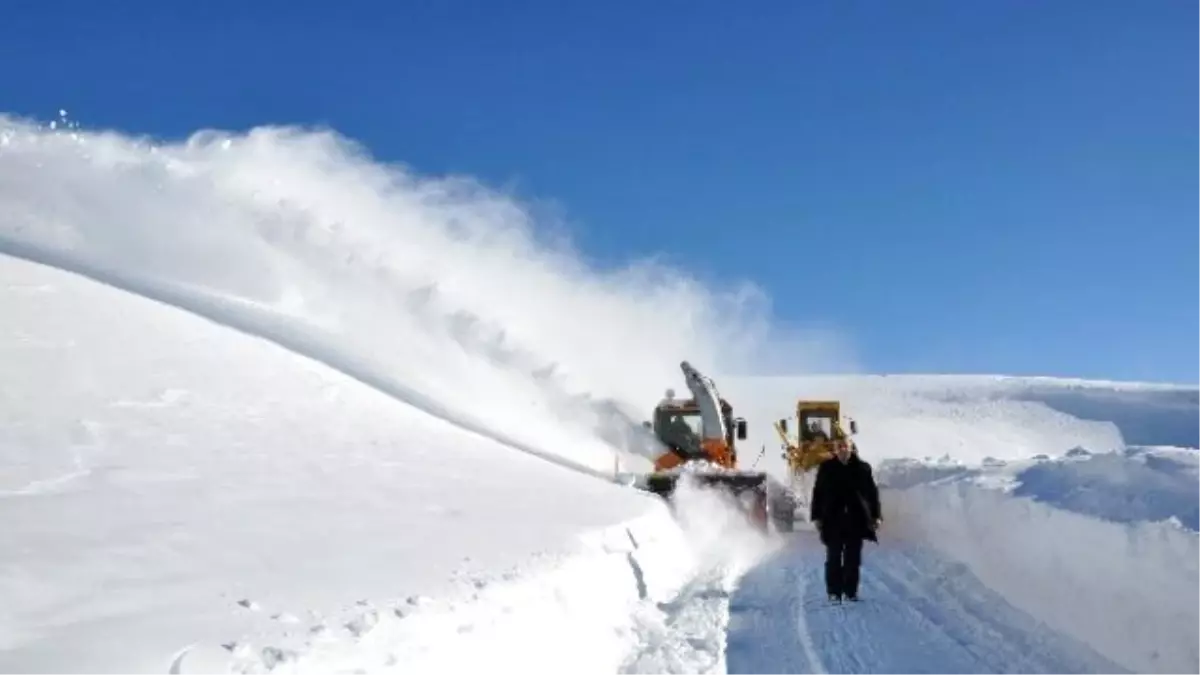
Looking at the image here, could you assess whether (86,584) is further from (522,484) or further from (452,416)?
(452,416)

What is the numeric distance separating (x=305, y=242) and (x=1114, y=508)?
1854 cm

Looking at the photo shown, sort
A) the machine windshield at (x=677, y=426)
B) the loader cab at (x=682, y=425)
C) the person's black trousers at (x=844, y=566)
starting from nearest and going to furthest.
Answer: the person's black trousers at (x=844, y=566) → the loader cab at (x=682, y=425) → the machine windshield at (x=677, y=426)

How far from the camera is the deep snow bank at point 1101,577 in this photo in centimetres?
666

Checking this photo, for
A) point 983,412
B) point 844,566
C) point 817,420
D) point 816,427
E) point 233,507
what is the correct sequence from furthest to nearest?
point 983,412
point 817,420
point 816,427
point 844,566
point 233,507

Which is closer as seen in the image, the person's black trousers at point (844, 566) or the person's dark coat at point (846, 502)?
Result: the person's black trousers at point (844, 566)

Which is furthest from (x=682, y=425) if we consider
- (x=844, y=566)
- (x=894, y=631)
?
(x=894, y=631)

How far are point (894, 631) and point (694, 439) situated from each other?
13816 mm

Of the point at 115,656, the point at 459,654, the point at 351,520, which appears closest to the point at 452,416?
the point at 351,520

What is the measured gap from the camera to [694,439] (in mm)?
22781

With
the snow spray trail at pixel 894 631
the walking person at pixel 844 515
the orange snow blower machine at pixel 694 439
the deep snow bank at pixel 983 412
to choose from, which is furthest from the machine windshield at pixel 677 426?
the deep snow bank at pixel 983 412

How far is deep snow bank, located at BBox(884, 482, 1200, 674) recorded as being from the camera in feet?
21.9

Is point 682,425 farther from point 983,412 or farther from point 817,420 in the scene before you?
point 983,412

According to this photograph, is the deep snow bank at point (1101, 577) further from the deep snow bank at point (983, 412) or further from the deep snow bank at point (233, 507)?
the deep snow bank at point (983, 412)

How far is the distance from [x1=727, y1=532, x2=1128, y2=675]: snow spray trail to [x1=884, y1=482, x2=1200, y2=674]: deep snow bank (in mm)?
187
